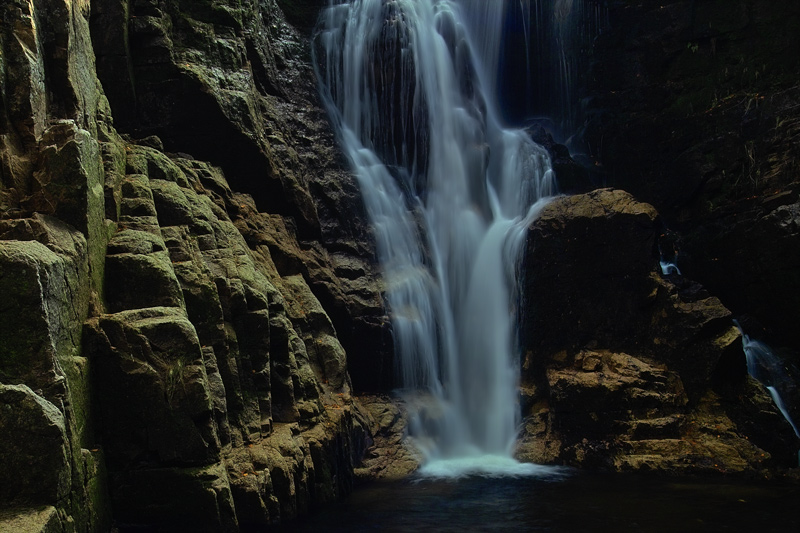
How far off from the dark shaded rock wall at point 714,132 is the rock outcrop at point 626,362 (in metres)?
2.80

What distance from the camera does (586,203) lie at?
15.4 m

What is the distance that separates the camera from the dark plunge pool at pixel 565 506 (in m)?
9.31

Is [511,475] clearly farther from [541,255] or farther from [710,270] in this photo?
[710,270]

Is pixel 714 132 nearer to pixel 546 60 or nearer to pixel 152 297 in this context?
pixel 546 60

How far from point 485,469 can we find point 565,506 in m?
2.81

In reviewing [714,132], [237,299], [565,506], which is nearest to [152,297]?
[237,299]

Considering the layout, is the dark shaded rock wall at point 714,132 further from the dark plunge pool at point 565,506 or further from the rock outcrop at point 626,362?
the dark plunge pool at point 565,506

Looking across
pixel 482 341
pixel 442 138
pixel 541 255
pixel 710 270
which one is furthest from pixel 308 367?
pixel 710 270

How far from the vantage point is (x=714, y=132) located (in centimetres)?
1880

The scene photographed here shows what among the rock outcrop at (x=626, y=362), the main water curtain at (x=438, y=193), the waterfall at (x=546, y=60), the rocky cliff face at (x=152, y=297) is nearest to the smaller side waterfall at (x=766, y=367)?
the rock outcrop at (x=626, y=362)

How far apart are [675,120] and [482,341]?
970 centimetres

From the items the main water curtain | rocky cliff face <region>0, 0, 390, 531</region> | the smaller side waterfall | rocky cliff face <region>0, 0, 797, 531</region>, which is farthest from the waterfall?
rocky cliff face <region>0, 0, 390, 531</region>

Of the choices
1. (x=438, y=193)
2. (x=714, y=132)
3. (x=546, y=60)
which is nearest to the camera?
(x=438, y=193)

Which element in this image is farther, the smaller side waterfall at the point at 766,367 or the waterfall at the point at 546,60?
the waterfall at the point at 546,60
